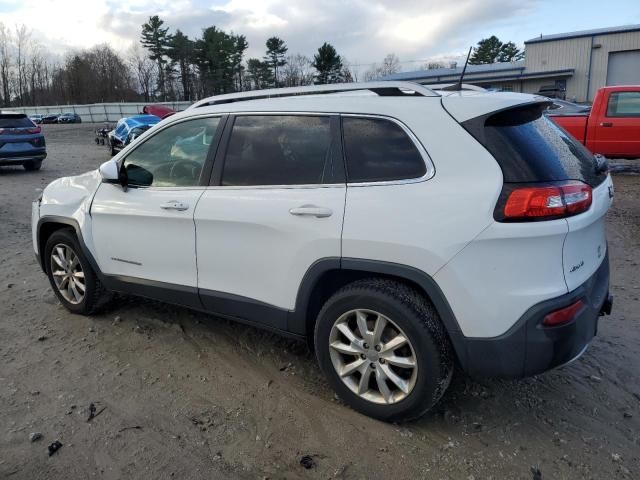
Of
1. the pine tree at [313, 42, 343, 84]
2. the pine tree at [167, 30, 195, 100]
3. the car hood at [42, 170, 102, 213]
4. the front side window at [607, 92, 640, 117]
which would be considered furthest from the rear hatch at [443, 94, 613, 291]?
the pine tree at [167, 30, 195, 100]

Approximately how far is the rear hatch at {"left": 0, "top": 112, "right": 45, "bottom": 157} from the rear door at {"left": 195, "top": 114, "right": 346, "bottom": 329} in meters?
13.0

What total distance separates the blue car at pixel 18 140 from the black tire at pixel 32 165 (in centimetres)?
13

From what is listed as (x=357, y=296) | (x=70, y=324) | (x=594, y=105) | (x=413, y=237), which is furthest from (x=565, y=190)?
(x=594, y=105)

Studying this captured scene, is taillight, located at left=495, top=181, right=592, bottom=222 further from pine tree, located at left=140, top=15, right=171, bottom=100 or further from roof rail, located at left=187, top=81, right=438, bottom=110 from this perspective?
pine tree, located at left=140, top=15, right=171, bottom=100

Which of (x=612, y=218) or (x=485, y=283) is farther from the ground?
(x=485, y=283)

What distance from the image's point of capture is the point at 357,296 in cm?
285

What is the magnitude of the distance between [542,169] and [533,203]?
225 millimetres

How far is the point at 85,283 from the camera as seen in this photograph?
4402 mm

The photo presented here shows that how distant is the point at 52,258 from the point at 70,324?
0.63 m

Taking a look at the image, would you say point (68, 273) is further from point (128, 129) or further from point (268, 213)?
point (128, 129)

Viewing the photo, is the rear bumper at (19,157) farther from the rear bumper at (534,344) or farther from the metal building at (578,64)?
the metal building at (578,64)

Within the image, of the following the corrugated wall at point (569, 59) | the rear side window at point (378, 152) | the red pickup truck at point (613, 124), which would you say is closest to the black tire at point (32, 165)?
the red pickup truck at point (613, 124)

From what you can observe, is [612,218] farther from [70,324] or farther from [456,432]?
[70,324]

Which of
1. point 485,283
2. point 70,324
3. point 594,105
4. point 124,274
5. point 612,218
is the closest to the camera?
point 485,283
